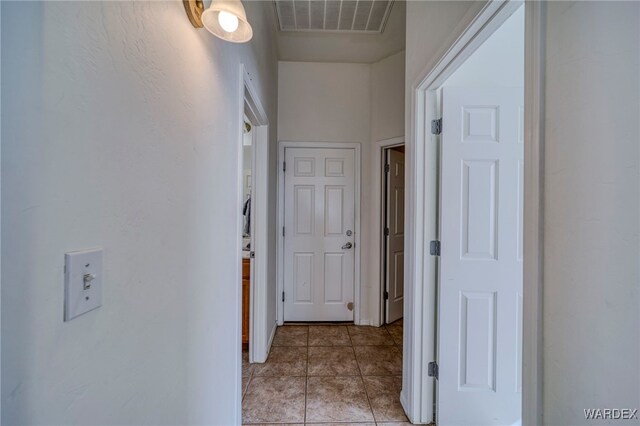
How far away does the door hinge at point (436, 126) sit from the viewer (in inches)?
61.4

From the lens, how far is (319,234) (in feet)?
10.0

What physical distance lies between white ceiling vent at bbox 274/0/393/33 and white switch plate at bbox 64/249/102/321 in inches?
98.1

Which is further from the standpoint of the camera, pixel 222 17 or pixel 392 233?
pixel 392 233

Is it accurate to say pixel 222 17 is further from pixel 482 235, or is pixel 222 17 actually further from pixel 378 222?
pixel 378 222

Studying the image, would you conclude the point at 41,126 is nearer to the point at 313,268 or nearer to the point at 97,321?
the point at 97,321

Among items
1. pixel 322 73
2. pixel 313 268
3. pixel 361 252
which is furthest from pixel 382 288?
pixel 322 73

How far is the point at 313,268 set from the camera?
10.1 feet

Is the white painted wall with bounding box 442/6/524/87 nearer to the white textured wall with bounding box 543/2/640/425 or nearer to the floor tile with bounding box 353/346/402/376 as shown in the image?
the white textured wall with bounding box 543/2/640/425

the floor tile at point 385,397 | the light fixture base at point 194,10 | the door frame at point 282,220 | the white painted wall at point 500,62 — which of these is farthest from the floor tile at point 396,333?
the light fixture base at point 194,10

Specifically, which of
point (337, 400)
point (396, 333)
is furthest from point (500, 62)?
point (396, 333)

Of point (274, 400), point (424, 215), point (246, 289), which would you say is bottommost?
point (274, 400)

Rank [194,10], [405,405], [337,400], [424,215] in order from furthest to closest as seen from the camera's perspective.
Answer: [337,400] → [405,405] → [424,215] → [194,10]

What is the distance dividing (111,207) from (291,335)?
2.52 metres

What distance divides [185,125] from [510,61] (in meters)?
1.67
